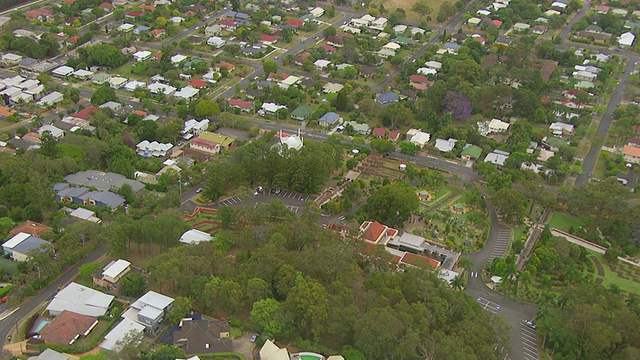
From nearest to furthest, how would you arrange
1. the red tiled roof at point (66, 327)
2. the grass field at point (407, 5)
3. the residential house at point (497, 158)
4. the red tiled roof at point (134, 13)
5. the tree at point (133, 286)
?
the red tiled roof at point (66, 327) < the tree at point (133, 286) < the residential house at point (497, 158) < the red tiled roof at point (134, 13) < the grass field at point (407, 5)

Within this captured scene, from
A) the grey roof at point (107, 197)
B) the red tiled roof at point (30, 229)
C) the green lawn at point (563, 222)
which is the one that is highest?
the red tiled roof at point (30, 229)

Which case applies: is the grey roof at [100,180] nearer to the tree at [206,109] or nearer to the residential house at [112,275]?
the residential house at [112,275]

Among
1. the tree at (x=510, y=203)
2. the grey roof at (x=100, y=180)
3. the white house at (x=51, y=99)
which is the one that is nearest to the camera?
the tree at (x=510, y=203)

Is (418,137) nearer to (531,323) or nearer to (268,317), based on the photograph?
(531,323)

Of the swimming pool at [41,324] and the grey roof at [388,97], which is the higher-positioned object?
the swimming pool at [41,324]

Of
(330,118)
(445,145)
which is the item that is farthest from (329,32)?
(445,145)

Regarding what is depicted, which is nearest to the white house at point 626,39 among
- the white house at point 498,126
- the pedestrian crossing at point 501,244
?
the white house at point 498,126

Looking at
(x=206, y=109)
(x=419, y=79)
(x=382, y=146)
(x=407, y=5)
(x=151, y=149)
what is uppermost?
(x=206, y=109)
